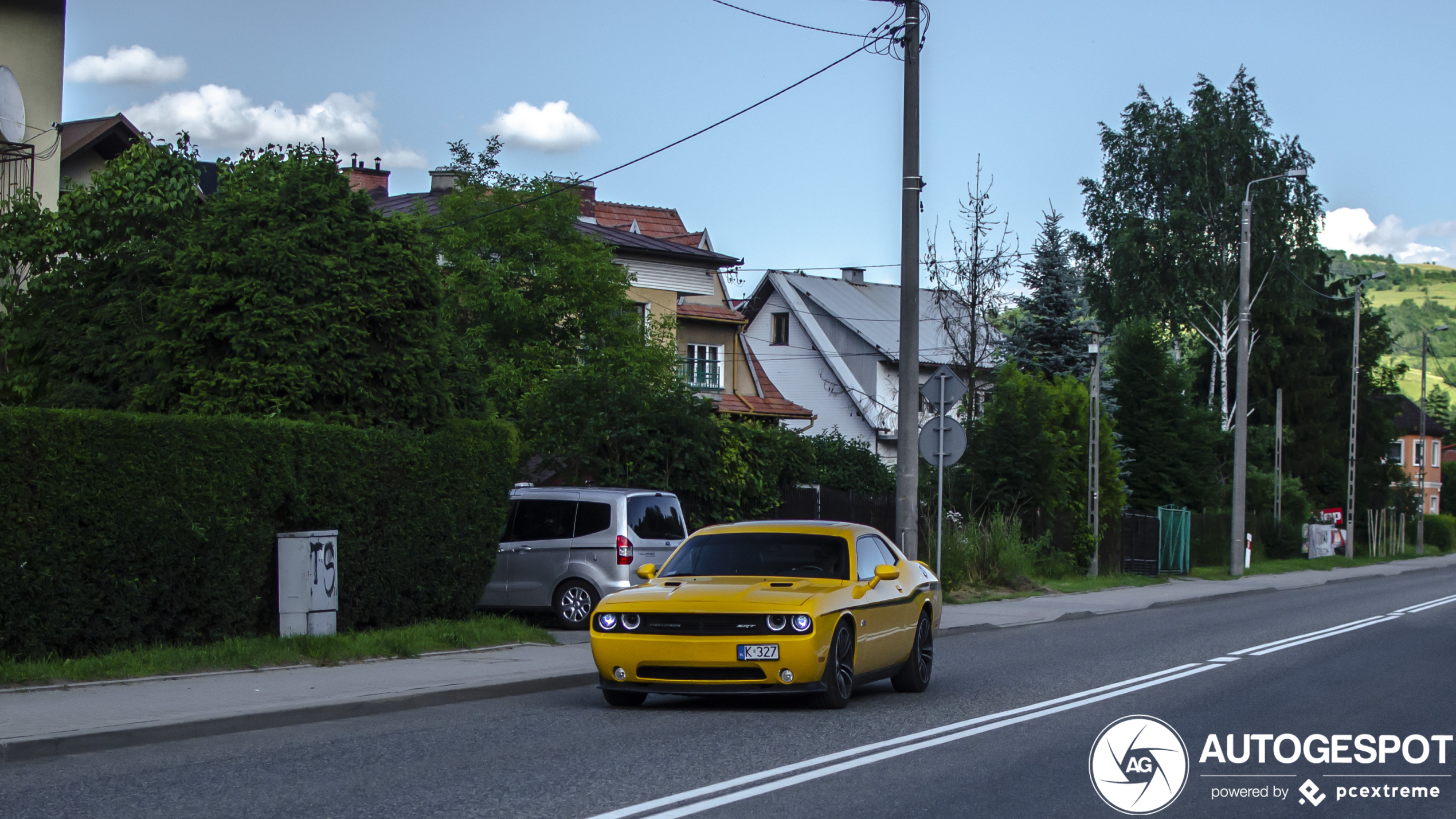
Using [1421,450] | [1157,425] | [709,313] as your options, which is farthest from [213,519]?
[1421,450]

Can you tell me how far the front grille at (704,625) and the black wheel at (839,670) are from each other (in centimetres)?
50

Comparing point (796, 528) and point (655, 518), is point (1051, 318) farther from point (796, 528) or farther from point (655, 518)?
point (796, 528)

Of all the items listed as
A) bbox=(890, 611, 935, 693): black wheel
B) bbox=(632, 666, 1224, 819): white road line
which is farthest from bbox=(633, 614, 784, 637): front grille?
bbox=(890, 611, 935, 693): black wheel

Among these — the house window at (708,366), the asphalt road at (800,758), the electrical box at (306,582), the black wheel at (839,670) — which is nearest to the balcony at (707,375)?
the house window at (708,366)

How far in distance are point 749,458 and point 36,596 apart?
11609mm

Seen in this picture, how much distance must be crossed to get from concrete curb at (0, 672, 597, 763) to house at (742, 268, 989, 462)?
40155mm

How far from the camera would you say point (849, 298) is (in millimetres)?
59531

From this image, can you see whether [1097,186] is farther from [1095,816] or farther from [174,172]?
[1095,816]

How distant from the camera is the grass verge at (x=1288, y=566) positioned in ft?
124

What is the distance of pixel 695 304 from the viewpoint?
139ft

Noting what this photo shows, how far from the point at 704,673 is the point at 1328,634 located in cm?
1141

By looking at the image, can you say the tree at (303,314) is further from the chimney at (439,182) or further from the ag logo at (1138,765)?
the chimney at (439,182)

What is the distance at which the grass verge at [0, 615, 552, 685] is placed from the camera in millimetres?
10953

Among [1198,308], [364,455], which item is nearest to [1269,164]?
[1198,308]
